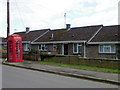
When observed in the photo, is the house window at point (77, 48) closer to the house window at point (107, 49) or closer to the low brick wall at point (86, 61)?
the house window at point (107, 49)

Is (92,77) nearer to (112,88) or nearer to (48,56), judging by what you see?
(112,88)

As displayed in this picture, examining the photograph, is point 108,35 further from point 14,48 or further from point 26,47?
point 26,47

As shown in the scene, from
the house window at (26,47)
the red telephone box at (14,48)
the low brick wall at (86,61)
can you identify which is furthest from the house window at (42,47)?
the low brick wall at (86,61)

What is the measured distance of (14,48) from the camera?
18.4m

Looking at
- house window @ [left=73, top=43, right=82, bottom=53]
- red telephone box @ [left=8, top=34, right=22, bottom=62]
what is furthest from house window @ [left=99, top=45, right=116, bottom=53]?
red telephone box @ [left=8, top=34, right=22, bottom=62]

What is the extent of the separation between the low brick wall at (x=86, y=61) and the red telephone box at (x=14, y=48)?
3.31 metres

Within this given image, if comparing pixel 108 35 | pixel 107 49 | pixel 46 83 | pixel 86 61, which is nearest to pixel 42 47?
pixel 108 35

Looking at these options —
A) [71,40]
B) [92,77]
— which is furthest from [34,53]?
[92,77]

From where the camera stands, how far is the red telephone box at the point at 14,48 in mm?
18391

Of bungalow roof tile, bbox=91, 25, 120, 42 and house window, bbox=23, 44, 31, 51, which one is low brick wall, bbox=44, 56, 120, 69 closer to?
bungalow roof tile, bbox=91, 25, 120, 42

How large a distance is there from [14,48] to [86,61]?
8.47 meters

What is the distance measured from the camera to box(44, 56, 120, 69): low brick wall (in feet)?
42.7

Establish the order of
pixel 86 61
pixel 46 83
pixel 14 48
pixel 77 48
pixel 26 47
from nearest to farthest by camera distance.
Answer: pixel 46 83 < pixel 86 61 < pixel 14 48 < pixel 77 48 < pixel 26 47

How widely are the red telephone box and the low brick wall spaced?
10.9 feet
